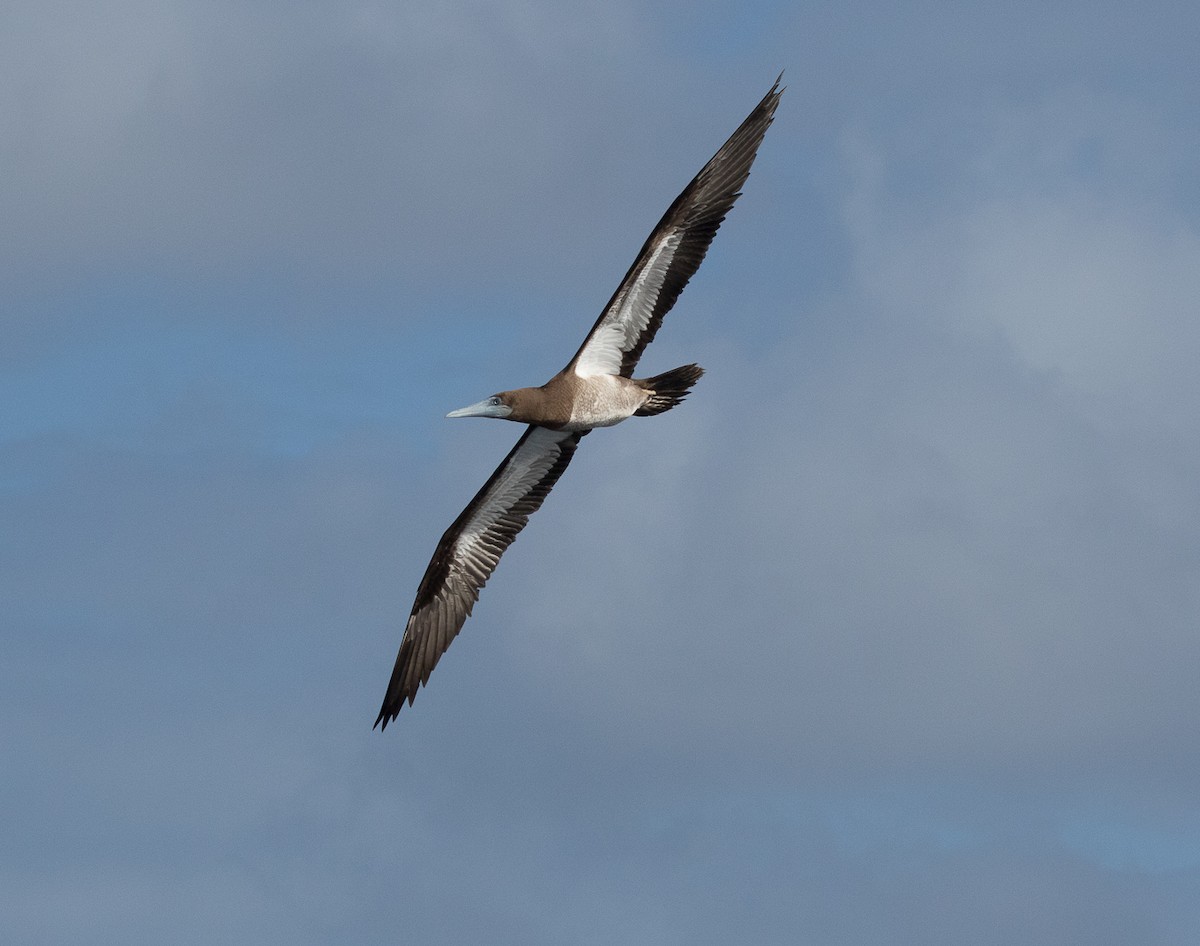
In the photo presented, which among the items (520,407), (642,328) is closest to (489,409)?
(520,407)

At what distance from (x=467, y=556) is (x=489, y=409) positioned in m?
3.69

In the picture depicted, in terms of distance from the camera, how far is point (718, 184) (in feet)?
84.1

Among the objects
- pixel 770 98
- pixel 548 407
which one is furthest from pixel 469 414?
pixel 770 98

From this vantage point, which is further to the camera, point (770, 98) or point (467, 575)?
point (467, 575)

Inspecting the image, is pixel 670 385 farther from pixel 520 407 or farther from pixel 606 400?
pixel 520 407

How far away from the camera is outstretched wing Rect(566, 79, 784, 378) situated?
25.4m

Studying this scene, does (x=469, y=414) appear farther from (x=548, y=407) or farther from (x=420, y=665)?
(x=420, y=665)

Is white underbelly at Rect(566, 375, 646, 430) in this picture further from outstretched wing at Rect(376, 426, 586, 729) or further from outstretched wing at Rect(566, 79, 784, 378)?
outstretched wing at Rect(376, 426, 586, 729)

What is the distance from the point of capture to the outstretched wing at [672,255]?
25.4 m

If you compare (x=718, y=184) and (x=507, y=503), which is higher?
(x=718, y=184)

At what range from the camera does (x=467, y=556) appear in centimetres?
2886

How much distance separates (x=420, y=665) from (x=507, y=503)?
109 inches

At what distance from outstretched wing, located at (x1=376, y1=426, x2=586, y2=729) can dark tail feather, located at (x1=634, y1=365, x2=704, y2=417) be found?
7.72 ft

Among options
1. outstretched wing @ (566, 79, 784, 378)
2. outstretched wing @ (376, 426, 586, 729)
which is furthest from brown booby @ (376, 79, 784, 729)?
outstretched wing @ (376, 426, 586, 729)
